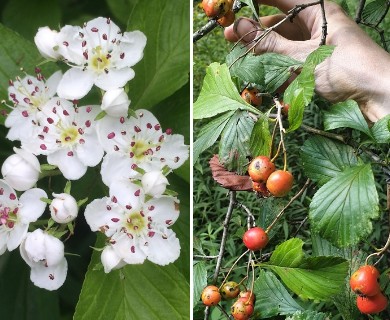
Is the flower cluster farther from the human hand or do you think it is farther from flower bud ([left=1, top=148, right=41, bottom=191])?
the human hand

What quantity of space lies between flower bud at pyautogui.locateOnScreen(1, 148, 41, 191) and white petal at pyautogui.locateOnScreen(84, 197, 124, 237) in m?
0.09

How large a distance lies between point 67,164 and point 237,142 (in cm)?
23

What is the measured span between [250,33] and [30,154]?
347mm

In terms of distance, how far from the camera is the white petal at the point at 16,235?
0.82 meters

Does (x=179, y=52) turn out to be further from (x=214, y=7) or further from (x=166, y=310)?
(x=166, y=310)

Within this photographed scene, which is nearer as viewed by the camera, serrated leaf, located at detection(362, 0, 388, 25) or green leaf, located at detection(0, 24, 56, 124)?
green leaf, located at detection(0, 24, 56, 124)

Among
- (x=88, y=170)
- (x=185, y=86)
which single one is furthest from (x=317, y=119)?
(x=88, y=170)

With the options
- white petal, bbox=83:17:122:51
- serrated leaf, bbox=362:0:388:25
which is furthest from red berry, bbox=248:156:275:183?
serrated leaf, bbox=362:0:388:25

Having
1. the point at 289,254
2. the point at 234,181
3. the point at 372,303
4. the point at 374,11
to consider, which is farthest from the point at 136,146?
the point at 374,11

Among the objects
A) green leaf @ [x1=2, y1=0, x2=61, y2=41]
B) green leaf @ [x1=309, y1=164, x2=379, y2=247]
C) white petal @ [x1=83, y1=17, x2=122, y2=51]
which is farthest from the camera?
green leaf @ [x1=2, y1=0, x2=61, y2=41]

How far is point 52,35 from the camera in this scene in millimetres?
841

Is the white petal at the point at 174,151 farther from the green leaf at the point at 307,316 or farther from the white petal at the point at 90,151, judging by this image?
the green leaf at the point at 307,316

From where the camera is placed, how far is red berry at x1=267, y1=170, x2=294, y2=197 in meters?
0.69

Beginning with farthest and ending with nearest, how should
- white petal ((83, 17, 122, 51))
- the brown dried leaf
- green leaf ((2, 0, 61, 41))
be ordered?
green leaf ((2, 0, 61, 41)) < white petal ((83, 17, 122, 51)) < the brown dried leaf
